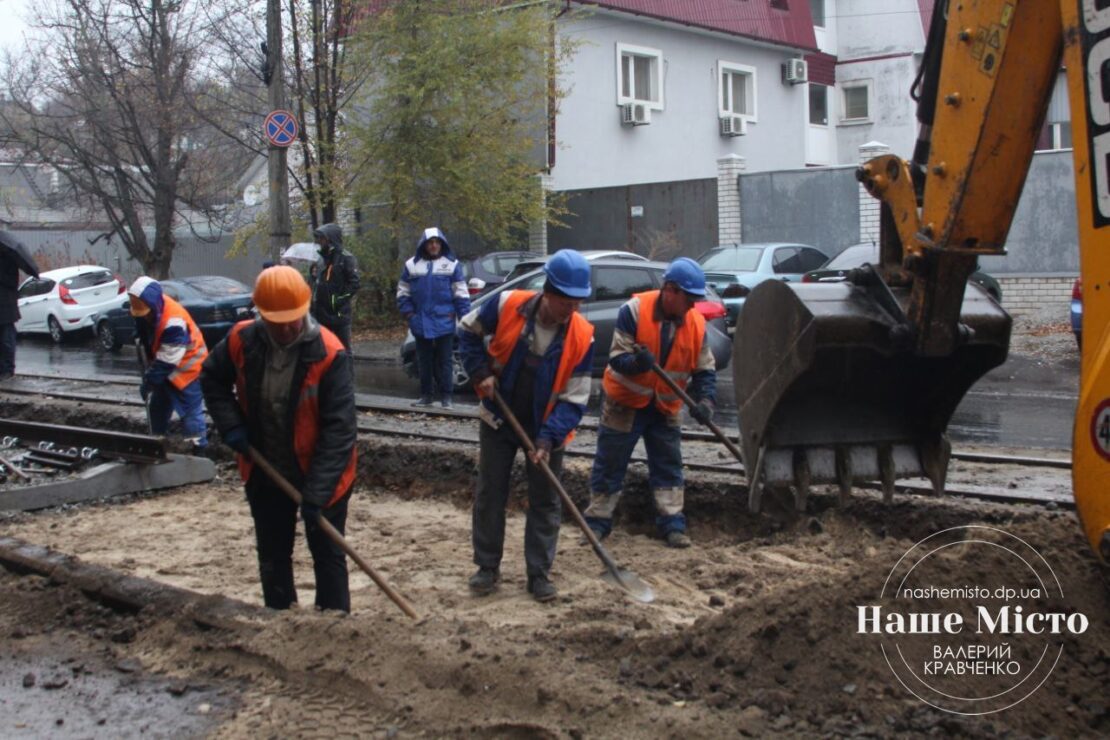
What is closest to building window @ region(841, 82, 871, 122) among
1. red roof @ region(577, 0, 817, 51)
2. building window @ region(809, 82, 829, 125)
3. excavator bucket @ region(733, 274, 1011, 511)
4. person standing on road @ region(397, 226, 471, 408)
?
building window @ region(809, 82, 829, 125)

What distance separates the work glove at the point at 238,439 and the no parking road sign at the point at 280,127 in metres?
12.6

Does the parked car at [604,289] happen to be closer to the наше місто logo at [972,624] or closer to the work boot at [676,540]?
the work boot at [676,540]

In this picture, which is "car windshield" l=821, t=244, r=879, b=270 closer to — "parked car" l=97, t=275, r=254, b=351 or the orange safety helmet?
"parked car" l=97, t=275, r=254, b=351

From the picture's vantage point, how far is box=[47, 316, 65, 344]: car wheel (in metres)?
24.1

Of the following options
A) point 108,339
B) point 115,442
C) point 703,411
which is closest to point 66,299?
point 108,339

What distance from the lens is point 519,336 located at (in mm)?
6203

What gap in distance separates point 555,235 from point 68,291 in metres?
10.2

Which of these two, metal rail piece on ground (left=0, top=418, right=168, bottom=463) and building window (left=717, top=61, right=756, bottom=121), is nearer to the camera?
metal rail piece on ground (left=0, top=418, right=168, bottom=463)

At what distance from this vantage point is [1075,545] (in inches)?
193

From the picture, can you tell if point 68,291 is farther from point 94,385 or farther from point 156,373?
point 156,373

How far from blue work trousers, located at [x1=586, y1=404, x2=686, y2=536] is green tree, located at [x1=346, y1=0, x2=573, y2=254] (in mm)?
14816

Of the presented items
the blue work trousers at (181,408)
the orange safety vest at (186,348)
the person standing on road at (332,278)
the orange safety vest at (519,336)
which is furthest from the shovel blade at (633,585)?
the person standing on road at (332,278)

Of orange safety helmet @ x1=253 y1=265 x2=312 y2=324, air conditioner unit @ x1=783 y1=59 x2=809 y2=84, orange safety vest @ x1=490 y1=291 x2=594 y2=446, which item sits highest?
air conditioner unit @ x1=783 y1=59 x2=809 y2=84

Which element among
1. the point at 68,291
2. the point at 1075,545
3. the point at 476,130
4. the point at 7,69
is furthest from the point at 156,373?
the point at 7,69
